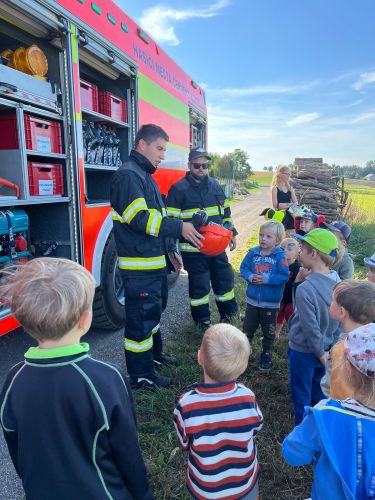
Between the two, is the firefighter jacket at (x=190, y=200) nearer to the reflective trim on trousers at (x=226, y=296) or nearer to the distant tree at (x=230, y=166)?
the reflective trim on trousers at (x=226, y=296)

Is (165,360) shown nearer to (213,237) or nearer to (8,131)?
(213,237)

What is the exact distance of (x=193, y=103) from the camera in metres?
6.23

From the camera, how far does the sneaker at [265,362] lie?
322cm

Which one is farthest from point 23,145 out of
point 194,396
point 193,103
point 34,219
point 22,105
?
point 193,103

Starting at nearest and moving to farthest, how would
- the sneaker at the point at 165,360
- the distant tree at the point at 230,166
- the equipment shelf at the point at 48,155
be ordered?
the equipment shelf at the point at 48,155
the sneaker at the point at 165,360
the distant tree at the point at 230,166

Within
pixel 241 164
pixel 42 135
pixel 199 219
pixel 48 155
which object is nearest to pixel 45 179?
pixel 48 155

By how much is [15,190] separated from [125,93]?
1.86 metres

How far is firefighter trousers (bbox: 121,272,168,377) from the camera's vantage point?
283 centimetres

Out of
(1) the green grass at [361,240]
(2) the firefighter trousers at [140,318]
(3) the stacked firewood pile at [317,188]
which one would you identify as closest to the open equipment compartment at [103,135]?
(2) the firefighter trousers at [140,318]

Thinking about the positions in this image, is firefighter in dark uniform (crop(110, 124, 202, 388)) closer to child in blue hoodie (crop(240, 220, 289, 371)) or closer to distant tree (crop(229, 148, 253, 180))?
child in blue hoodie (crop(240, 220, 289, 371))

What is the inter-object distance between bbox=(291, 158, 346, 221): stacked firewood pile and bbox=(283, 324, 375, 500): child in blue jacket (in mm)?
9643

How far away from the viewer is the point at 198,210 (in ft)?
12.7

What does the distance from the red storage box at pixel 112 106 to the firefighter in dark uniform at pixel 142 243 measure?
1013mm

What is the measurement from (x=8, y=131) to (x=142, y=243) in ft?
4.00
